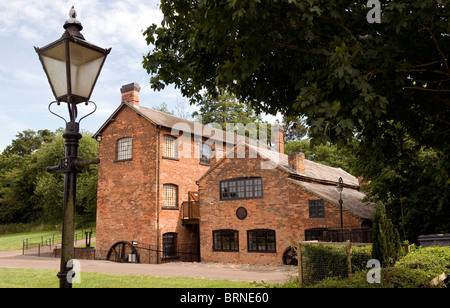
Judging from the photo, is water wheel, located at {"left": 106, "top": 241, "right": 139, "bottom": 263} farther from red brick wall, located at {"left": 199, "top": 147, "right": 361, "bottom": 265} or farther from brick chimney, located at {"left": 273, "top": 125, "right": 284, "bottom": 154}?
brick chimney, located at {"left": 273, "top": 125, "right": 284, "bottom": 154}

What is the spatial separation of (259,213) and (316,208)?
11.7 feet

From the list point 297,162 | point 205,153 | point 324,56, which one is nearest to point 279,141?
point 205,153

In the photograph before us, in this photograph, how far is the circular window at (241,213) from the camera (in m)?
22.5

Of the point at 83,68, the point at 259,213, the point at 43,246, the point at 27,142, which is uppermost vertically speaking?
the point at 27,142

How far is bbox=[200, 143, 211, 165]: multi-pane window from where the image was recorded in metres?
28.8

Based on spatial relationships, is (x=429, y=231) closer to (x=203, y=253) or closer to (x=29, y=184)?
(x=203, y=253)

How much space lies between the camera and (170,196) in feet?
84.4

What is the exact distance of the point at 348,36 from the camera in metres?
5.69

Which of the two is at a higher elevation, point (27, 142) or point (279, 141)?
point (27, 142)

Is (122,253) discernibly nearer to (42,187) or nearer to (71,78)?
(71,78)

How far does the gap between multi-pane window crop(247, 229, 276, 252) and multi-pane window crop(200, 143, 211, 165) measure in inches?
332

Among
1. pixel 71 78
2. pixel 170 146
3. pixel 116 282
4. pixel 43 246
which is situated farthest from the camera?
pixel 43 246
